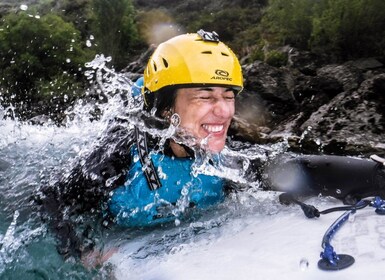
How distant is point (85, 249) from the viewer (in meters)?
2.57

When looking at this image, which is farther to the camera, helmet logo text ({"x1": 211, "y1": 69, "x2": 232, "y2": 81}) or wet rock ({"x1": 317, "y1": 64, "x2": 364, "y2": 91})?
wet rock ({"x1": 317, "y1": 64, "x2": 364, "y2": 91})

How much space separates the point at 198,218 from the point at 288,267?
3.83 ft

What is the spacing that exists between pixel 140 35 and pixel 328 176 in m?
26.0

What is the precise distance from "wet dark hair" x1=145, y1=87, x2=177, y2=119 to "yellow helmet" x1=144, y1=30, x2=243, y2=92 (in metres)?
0.03

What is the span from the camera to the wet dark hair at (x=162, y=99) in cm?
275

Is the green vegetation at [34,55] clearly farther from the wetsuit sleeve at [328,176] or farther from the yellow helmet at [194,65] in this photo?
the wetsuit sleeve at [328,176]

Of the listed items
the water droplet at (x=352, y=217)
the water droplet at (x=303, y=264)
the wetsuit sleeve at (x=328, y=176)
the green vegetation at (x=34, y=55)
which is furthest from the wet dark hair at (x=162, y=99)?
the green vegetation at (x=34, y=55)

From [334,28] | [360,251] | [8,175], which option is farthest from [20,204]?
[334,28]

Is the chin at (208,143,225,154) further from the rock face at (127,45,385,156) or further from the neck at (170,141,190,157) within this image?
the rock face at (127,45,385,156)

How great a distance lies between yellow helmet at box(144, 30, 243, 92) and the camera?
8.60ft

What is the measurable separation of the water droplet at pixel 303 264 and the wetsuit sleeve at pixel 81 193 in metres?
1.39

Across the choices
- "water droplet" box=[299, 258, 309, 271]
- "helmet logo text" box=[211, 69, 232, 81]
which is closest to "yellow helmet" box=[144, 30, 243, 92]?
"helmet logo text" box=[211, 69, 232, 81]

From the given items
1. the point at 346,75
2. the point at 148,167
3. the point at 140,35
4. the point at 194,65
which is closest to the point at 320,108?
the point at 346,75

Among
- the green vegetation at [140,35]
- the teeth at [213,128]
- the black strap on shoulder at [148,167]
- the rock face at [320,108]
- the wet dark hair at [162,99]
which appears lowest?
the rock face at [320,108]
